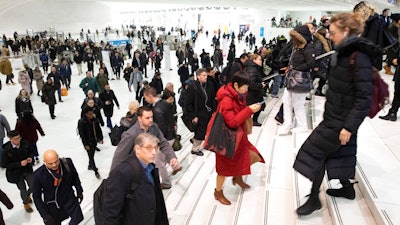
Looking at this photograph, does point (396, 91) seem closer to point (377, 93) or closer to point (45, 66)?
point (377, 93)

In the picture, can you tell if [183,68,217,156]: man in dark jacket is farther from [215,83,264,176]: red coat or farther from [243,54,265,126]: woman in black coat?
[215,83,264,176]: red coat

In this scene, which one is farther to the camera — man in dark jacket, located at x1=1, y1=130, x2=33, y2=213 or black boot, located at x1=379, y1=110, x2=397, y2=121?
man in dark jacket, located at x1=1, y1=130, x2=33, y2=213

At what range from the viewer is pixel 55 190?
11.8 ft

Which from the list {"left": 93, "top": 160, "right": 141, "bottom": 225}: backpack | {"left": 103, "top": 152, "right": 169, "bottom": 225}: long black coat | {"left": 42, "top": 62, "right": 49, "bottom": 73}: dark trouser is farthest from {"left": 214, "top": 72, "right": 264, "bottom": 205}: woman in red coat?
{"left": 42, "top": 62, "right": 49, "bottom": 73}: dark trouser

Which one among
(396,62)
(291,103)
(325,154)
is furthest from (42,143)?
(396,62)

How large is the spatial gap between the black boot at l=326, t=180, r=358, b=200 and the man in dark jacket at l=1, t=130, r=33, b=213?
446 cm

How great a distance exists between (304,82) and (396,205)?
2.13 meters

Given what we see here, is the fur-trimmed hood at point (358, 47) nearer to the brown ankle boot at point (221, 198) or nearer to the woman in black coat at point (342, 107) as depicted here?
the woman in black coat at point (342, 107)

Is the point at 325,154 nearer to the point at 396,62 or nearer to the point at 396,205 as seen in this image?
the point at 396,205

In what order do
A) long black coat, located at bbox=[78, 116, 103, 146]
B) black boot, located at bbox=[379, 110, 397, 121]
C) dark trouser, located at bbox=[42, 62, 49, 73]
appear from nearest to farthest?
1. black boot, located at bbox=[379, 110, 397, 121]
2. long black coat, located at bbox=[78, 116, 103, 146]
3. dark trouser, located at bbox=[42, 62, 49, 73]

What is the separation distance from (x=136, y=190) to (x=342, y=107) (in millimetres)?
1640

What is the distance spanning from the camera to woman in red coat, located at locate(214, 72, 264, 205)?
291cm

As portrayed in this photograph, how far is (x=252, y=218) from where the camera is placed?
3.15m

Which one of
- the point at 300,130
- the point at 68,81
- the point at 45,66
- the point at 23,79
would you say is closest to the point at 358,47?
the point at 300,130
